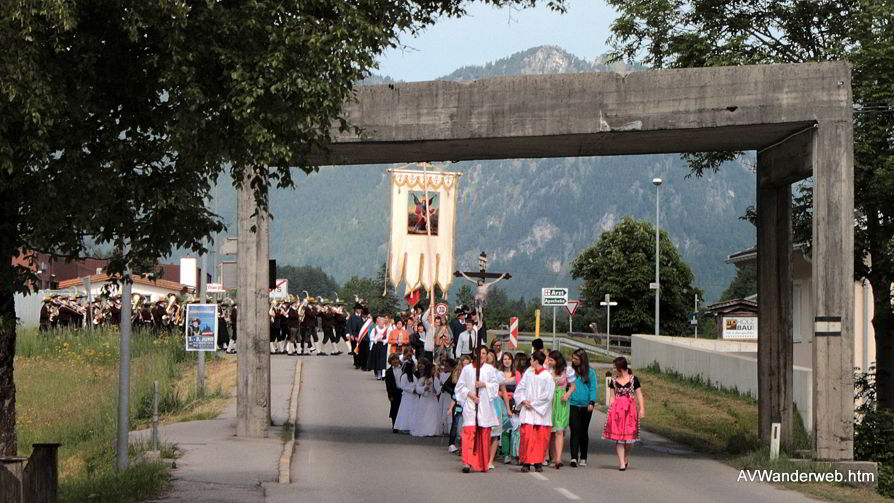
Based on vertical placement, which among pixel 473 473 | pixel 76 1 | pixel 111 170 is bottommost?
pixel 473 473

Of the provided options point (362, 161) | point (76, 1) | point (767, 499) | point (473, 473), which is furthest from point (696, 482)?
point (76, 1)

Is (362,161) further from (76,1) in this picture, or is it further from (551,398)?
(76,1)

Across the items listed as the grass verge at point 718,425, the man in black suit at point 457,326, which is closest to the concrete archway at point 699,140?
the grass verge at point 718,425

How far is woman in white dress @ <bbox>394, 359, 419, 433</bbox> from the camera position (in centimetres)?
2573

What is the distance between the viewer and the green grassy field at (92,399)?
681 inches

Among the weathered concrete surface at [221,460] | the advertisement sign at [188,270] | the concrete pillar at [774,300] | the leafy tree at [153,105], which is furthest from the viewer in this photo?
the advertisement sign at [188,270]

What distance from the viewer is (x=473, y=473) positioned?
1989 cm

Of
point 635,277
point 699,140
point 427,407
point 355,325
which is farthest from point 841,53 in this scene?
point 635,277

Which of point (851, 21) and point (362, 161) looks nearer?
point (362, 161)

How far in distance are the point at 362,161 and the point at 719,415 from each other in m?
13.5

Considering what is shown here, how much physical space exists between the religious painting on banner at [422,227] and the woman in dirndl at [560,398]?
1054 inches

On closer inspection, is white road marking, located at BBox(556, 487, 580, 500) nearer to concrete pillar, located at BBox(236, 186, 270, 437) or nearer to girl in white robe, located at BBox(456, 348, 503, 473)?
girl in white robe, located at BBox(456, 348, 503, 473)

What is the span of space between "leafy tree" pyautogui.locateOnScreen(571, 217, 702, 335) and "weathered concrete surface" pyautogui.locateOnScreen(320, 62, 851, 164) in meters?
77.0

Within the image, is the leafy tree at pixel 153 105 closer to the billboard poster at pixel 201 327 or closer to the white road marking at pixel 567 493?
the white road marking at pixel 567 493
